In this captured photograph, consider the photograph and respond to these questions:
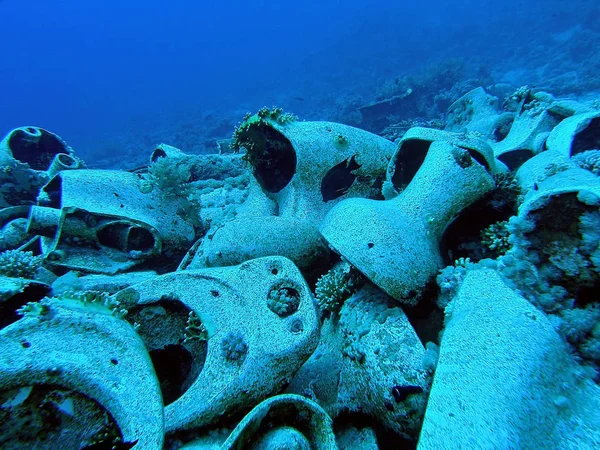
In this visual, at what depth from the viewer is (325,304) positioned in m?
2.92

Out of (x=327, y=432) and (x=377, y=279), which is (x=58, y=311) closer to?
(x=327, y=432)

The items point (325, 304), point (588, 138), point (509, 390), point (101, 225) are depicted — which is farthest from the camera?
point (101, 225)

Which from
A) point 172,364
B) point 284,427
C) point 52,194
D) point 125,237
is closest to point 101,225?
point 125,237

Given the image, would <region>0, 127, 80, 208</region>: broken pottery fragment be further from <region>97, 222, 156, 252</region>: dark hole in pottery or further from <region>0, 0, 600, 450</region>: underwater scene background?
<region>97, 222, 156, 252</region>: dark hole in pottery

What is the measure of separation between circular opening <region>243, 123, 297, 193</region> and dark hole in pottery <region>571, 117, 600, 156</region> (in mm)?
3511

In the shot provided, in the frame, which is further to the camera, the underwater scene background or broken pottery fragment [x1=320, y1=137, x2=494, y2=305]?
broken pottery fragment [x1=320, y1=137, x2=494, y2=305]

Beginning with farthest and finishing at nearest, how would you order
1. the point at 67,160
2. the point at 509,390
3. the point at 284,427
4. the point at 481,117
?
1. the point at 481,117
2. the point at 67,160
3. the point at 284,427
4. the point at 509,390

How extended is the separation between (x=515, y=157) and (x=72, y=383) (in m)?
5.48

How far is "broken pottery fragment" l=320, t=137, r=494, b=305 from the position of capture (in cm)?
239

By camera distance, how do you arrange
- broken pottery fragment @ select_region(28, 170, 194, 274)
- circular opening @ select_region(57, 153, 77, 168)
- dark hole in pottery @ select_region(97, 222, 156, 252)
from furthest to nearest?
circular opening @ select_region(57, 153, 77, 168), dark hole in pottery @ select_region(97, 222, 156, 252), broken pottery fragment @ select_region(28, 170, 194, 274)

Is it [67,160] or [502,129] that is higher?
[67,160]

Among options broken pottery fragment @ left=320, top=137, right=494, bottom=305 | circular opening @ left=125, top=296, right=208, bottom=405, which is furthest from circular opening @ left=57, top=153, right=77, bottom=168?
broken pottery fragment @ left=320, top=137, right=494, bottom=305

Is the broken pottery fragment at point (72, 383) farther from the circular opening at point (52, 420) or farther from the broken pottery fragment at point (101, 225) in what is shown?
the broken pottery fragment at point (101, 225)

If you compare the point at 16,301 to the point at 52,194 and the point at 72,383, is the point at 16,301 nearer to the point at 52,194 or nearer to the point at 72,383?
the point at 72,383
